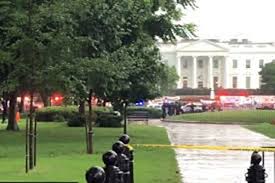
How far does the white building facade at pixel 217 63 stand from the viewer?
6240 inches

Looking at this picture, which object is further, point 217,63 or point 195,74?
point 217,63

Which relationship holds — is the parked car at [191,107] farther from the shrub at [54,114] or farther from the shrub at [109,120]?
the shrub at [109,120]

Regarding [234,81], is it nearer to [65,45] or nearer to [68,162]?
[68,162]

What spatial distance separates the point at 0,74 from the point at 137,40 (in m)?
5.76

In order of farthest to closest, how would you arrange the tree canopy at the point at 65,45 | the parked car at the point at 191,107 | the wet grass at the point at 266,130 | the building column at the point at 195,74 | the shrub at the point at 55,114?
the building column at the point at 195,74, the parked car at the point at 191,107, the shrub at the point at 55,114, the wet grass at the point at 266,130, the tree canopy at the point at 65,45

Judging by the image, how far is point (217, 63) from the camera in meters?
162

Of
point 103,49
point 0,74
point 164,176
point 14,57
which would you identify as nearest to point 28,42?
point 14,57

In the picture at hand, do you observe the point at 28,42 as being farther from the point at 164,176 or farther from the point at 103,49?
the point at 103,49

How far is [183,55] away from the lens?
159 meters

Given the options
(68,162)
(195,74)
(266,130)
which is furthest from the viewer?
(195,74)

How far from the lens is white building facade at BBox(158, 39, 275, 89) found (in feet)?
520

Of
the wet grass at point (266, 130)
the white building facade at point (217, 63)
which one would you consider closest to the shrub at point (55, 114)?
the wet grass at point (266, 130)

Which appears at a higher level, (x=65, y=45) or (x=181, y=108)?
(x=65, y=45)

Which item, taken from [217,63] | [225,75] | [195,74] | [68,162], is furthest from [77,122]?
[217,63]
